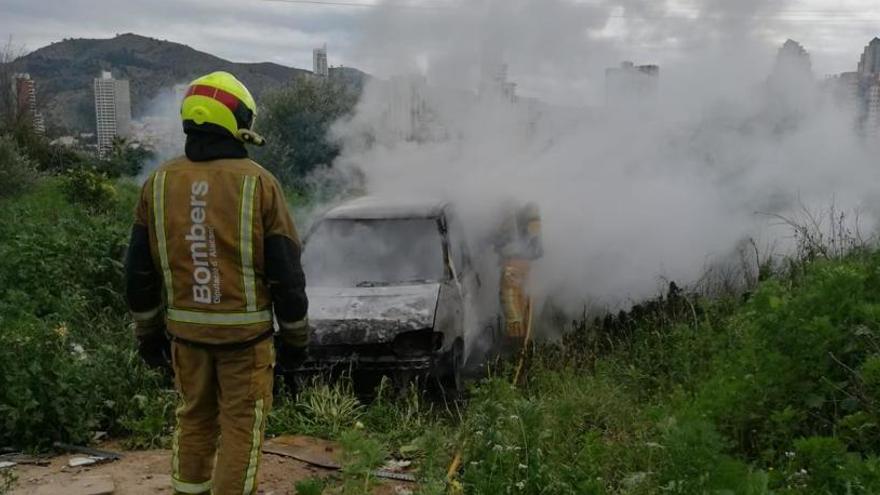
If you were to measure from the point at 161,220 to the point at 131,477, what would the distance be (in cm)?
198

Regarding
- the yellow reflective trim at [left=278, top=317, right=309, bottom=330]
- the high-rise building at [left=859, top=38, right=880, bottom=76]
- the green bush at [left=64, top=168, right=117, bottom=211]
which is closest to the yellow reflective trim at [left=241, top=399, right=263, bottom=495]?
the yellow reflective trim at [left=278, top=317, right=309, bottom=330]

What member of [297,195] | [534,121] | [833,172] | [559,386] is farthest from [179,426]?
[297,195]

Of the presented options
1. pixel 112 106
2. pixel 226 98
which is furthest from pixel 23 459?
pixel 112 106

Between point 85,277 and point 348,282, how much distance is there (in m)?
3.43

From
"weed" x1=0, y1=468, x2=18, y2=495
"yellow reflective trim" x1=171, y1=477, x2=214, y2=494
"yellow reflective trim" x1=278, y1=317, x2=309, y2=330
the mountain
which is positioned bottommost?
"weed" x1=0, y1=468, x2=18, y2=495

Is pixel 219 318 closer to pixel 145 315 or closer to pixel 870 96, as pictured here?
pixel 145 315

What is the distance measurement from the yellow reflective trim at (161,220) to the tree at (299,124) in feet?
43.8

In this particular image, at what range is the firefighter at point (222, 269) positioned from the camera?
11.2 feet

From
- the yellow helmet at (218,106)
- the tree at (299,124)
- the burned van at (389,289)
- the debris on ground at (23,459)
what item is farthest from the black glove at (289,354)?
the tree at (299,124)

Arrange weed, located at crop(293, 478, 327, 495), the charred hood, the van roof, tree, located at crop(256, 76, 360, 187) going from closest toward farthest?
weed, located at crop(293, 478, 327, 495)
the charred hood
the van roof
tree, located at crop(256, 76, 360, 187)

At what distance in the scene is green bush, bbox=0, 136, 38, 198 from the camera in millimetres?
16922

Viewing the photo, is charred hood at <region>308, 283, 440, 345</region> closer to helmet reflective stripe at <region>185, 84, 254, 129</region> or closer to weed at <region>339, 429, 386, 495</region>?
weed at <region>339, 429, 386, 495</region>

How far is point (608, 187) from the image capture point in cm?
1031

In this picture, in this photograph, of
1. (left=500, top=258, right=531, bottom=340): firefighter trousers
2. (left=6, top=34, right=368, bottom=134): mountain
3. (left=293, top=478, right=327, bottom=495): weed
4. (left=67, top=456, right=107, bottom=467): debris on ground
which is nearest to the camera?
(left=293, top=478, right=327, bottom=495): weed
